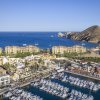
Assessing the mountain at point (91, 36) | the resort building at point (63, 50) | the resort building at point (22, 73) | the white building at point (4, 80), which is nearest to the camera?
the white building at point (4, 80)

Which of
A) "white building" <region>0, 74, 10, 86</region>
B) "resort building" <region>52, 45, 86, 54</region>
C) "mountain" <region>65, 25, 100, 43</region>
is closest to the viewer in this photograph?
"white building" <region>0, 74, 10, 86</region>

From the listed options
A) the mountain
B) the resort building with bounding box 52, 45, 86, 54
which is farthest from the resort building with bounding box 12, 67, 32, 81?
the mountain

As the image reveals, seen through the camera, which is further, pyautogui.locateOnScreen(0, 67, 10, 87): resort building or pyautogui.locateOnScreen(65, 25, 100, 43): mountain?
pyautogui.locateOnScreen(65, 25, 100, 43): mountain

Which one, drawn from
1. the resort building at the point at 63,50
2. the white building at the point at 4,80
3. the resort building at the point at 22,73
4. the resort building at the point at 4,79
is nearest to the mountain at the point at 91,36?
the resort building at the point at 63,50

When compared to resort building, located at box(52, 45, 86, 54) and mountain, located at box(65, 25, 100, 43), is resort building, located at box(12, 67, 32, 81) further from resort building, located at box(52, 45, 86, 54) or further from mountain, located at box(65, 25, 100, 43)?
mountain, located at box(65, 25, 100, 43)

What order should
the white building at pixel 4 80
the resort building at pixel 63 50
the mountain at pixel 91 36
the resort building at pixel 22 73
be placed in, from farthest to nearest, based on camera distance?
the mountain at pixel 91 36 < the resort building at pixel 63 50 < the resort building at pixel 22 73 < the white building at pixel 4 80

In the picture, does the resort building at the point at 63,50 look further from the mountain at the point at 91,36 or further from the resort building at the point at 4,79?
the mountain at the point at 91,36

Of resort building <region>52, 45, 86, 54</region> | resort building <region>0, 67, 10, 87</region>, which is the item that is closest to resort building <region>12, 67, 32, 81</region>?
resort building <region>0, 67, 10, 87</region>

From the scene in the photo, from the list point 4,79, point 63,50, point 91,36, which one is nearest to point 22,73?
point 4,79

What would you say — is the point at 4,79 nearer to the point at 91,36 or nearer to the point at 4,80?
the point at 4,80

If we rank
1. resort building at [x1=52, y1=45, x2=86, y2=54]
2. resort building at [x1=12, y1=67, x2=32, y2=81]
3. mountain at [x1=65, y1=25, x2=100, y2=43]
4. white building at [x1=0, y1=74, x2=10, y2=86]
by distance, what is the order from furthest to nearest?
1. mountain at [x1=65, y1=25, x2=100, y2=43]
2. resort building at [x1=52, y1=45, x2=86, y2=54]
3. resort building at [x1=12, y1=67, x2=32, y2=81]
4. white building at [x1=0, y1=74, x2=10, y2=86]

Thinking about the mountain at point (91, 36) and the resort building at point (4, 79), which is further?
the mountain at point (91, 36)
